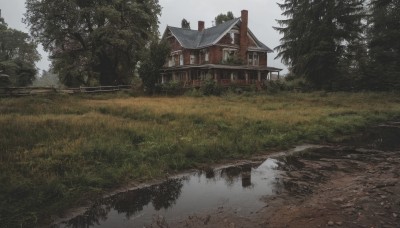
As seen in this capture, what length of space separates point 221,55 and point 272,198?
3989cm

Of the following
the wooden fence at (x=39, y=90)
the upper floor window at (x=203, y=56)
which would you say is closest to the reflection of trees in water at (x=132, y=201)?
→ the wooden fence at (x=39, y=90)

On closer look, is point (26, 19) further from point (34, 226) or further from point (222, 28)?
point (34, 226)

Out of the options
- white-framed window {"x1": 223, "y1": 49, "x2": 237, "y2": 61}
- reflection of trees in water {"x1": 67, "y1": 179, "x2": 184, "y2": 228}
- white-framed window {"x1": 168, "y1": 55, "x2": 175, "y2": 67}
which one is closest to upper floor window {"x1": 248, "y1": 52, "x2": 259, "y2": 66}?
white-framed window {"x1": 223, "y1": 49, "x2": 237, "y2": 61}

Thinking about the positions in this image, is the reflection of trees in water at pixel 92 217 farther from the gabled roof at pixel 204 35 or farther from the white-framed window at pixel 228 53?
the white-framed window at pixel 228 53

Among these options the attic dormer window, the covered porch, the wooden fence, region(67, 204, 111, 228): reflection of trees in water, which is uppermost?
the attic dormer window

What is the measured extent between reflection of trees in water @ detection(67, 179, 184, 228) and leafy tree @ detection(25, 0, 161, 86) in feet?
106

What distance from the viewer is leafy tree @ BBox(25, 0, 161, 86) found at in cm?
3922

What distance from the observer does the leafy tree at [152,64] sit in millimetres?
38125

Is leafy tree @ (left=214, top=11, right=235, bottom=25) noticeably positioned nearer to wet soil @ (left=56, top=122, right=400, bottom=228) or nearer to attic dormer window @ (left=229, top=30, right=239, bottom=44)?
attic dormer window @ (left=229, top=30, right=239, bottom=44)

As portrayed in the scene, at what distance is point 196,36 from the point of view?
5222 cm

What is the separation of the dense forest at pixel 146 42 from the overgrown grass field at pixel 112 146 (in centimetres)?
2231

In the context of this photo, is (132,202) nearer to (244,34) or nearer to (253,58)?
(244,34)

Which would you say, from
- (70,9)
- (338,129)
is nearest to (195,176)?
(338,129)

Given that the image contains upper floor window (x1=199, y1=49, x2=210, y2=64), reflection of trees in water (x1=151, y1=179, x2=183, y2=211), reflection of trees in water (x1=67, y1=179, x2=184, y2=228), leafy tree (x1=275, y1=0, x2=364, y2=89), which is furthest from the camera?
upper floor window (x1=199, y1=49, x2=210, y2=64)
